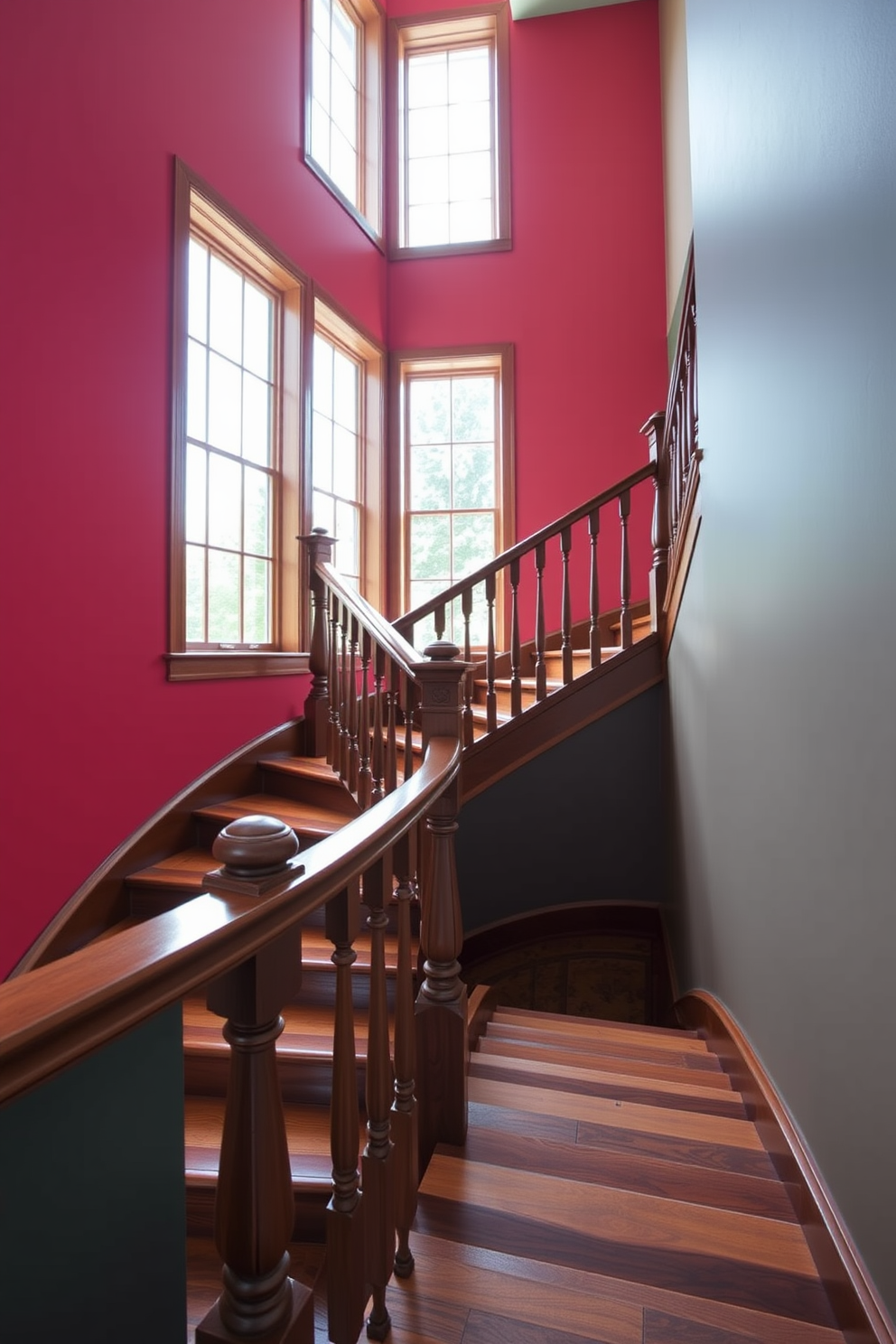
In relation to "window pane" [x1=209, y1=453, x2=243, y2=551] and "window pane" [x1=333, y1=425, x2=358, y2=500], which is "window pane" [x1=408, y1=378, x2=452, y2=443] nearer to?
"window pane" [x1=333, y1=425, x2=358, y2=500]

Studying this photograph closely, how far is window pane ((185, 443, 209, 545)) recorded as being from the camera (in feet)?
10.9

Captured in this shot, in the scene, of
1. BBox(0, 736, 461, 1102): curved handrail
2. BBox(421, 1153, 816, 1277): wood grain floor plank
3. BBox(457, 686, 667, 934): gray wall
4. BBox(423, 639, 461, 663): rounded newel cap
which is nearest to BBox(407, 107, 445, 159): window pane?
BBox(457, 686, 667, 934): gray wall

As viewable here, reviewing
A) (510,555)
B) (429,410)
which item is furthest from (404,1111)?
(429,410)

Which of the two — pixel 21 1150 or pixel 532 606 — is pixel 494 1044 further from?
pixel 532 606

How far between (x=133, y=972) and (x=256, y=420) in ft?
12.1

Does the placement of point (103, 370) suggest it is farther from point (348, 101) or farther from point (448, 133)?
point (448, 133)

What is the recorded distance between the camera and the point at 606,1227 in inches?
55.3

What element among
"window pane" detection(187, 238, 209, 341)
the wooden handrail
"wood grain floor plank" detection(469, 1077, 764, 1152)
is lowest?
"wood grain floor plank" detection(469, 1077, 764, 1152)

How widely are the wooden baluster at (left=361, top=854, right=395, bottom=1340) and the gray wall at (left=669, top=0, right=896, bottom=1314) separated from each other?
731 millimetres

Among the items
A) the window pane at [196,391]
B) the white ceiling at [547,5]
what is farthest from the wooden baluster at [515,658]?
the white ceiling at [547,5]

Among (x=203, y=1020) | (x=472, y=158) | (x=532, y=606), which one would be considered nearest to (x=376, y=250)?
(x=472, y=158)

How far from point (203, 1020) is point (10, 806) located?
0.88 meters

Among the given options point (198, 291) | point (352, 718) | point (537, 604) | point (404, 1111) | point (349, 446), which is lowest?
point (404, 1111)

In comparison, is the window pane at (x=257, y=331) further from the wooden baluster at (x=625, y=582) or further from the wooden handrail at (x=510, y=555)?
the wooden baluster at (x=625, y=582)
